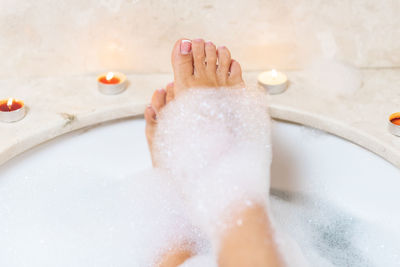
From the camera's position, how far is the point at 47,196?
1.28m

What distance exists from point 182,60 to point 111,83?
19 cm

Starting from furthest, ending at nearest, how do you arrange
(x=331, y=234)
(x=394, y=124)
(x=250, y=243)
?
1. (x=331, y=234)
2. (x=394, y=124)
3. (x=250, y=243)

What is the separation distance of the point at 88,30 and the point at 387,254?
859mm

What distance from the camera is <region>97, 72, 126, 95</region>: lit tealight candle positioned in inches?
52.7

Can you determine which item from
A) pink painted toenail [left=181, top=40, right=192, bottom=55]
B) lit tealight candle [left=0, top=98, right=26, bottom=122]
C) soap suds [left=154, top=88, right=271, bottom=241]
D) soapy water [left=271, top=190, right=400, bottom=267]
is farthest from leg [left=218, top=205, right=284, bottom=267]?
lit tealight candle [left=0, top=98, right=26, bottom=122]

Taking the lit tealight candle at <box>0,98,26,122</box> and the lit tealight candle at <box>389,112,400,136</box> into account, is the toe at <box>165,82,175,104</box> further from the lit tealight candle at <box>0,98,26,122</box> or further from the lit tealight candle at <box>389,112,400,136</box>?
the lit tealight candle at <box>389,112,400,136</box>

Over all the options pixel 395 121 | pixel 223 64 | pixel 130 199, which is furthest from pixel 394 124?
pixel 130 199

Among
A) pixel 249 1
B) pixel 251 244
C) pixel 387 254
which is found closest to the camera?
pixel 251 244

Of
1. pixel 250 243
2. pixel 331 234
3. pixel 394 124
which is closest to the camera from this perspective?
pixel 250 243

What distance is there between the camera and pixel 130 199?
1358 millimetres

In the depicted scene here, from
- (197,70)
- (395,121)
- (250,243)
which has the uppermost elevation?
(197,70)

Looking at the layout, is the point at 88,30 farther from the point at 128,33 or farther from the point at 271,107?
the point at 271,107

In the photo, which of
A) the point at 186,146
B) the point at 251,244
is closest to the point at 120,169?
the point at 186,146

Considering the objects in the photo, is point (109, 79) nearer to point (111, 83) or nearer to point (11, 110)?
point (111, 83)
